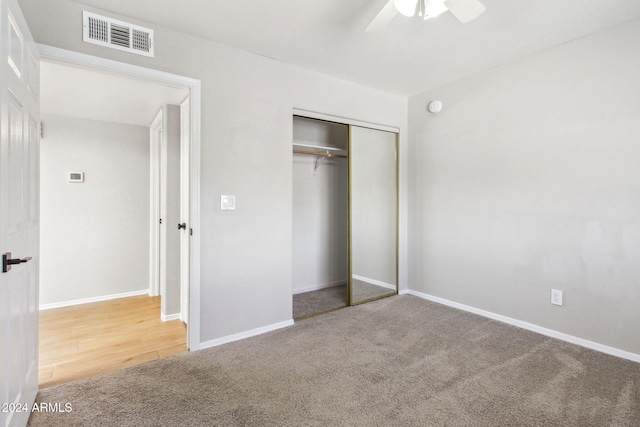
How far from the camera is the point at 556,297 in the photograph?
2.73m

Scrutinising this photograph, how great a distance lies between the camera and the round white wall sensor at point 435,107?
11.7 feet

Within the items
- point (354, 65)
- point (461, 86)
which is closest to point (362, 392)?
point (354, 65)

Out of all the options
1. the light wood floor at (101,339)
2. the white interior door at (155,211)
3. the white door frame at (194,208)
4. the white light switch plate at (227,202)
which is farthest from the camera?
the white interior door at (155,211)

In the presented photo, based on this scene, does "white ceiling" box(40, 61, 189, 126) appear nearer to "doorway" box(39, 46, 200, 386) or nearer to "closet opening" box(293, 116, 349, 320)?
"doorway" box(39, 46, 200, 386)

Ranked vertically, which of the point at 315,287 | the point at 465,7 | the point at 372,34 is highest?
the point at 372,34

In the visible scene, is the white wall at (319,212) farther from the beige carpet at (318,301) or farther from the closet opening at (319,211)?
the beige carpet at (318,301)

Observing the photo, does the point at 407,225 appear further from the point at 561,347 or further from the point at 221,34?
the point at 221,34

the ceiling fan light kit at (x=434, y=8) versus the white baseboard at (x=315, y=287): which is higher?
the ceiling fan light kit at (x=434, y=8)

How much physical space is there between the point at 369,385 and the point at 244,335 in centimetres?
120

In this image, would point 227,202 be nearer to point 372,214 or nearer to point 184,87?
point 184,87

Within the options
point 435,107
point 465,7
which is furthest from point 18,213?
point 435,107

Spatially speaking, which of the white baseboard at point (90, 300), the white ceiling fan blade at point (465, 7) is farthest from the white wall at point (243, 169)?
the white baseboard at point (90, 300)

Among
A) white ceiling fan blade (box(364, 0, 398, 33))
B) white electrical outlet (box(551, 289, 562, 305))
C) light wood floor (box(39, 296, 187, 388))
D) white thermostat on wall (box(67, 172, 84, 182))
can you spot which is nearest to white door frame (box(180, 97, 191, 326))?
light wood floor (box(39, 296, 187, 388))

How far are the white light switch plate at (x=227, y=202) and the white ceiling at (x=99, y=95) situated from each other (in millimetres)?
996
